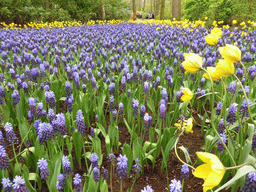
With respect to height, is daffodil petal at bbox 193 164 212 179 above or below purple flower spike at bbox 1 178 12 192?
above

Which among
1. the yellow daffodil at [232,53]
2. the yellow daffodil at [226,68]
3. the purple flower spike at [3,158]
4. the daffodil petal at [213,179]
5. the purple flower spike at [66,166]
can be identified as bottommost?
the purple flower spike at [66,166]

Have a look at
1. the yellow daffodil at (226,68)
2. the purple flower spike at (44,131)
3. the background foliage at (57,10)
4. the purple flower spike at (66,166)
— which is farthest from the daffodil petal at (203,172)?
the background foliage at (57,10)

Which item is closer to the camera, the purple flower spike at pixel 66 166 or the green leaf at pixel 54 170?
the purple flower spike at pixel 66 166

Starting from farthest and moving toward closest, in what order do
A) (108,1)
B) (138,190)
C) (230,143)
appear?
(108,1)
(138,190)
(230,143)

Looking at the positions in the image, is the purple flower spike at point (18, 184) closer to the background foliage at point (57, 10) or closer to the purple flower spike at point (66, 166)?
the purple flower spike at point (66, 166)

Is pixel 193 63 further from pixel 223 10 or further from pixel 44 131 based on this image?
pixel 223 10

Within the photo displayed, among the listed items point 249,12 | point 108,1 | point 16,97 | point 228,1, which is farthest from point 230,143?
point 108,1

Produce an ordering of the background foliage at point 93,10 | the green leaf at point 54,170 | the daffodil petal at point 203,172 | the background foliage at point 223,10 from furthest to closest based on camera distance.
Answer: the background foliage at point 93,10 < the background foliage at point 223,10 < the green leaf at point 54,170 < the daffodil petal at point 203,172

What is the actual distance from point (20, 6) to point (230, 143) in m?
14.5

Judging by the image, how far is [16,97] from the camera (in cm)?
243

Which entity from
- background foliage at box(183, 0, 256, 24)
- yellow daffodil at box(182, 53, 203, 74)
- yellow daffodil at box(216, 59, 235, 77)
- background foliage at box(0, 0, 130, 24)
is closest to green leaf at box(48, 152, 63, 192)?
Result: yellow daffodil at box(182, 53, 203, 74)

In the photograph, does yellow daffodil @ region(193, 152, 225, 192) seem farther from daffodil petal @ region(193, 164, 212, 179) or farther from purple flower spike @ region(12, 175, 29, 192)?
purple flower spike @ region(12, 175, 29, 192)

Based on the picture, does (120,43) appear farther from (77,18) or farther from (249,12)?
(77,18)

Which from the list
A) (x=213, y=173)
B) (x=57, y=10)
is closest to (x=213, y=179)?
(x=213, y=173)
